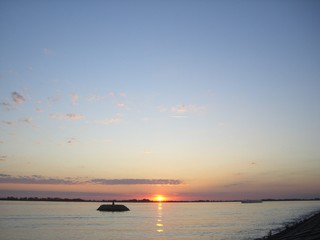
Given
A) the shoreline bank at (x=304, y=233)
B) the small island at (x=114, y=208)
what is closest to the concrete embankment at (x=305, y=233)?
the shoreline bank at (x=304, y=233)

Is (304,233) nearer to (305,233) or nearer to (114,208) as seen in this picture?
(305,233)

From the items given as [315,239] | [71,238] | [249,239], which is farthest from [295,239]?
[71,238]

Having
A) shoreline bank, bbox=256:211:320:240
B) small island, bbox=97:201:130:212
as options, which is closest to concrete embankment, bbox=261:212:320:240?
shoreline bank, bbox=256:211:320:240

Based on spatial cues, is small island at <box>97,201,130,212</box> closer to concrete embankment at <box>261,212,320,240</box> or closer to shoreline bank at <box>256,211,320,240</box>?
shoreline bank at <box>256,211,320,240</box>

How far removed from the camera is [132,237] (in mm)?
59719

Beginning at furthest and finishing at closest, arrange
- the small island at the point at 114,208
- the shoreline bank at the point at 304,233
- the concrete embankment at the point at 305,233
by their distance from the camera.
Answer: the small island at the point at 114,208, the shoreline bank at the point at 304,233, the concrete embankment at the point at 305,233

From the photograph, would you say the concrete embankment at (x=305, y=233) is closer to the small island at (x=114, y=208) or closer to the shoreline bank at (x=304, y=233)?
the shoreline bank at (x=304, y=233)

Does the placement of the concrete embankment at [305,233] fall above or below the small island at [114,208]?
above

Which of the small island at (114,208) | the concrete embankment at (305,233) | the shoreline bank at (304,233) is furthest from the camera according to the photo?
the small island at (114,208)

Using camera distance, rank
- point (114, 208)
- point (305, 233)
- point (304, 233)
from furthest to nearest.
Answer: point (114, 208) < point (304, 233) < point (305, 233)

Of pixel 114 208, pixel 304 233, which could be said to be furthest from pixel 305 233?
pixel 114 208

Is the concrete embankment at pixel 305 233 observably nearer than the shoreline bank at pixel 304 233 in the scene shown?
Yes

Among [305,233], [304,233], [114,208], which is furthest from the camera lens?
[114,208]

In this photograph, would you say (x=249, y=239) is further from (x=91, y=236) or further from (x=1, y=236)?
(x=1, y=236)
